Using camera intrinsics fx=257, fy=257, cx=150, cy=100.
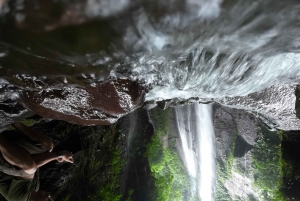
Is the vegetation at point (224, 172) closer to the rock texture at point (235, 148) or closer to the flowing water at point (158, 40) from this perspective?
the rock texture at point (235, 148)

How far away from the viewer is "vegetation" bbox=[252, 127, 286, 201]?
641 centimetres

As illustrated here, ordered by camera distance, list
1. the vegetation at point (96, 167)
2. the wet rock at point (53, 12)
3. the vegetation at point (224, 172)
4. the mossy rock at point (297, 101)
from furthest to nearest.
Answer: the vegetation at point (224, 172) < the vegetation at point (96, 167) < the mossy rock at point (297, 101) < the wet rock at point (53, 12)

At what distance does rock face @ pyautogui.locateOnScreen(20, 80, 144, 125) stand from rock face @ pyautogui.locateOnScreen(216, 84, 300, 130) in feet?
6.25

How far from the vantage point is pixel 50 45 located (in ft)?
4.43

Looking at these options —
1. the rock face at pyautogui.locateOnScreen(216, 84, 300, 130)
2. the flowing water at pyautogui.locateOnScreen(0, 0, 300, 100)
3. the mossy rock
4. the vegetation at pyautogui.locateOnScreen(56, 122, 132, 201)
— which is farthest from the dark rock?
the flowing water at pyautogui.locateOnScreen(0, 0, 300, 100)

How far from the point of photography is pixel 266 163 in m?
6.71

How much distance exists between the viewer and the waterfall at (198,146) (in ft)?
31.6

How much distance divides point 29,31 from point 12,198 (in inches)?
91.8

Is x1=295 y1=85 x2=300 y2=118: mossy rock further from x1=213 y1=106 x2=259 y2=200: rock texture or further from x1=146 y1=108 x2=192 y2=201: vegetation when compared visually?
x1=146 y1=108 x2=192 y2=201: vegetation

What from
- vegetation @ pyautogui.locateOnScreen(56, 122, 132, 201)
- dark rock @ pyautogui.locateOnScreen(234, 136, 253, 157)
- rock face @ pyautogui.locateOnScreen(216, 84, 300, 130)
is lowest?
vegetation @ pyautogui.locateOnScreen(56, 122, 132, 201)

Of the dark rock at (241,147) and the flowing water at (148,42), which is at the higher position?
the dark rock at (241,147)

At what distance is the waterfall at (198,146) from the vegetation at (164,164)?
375mm

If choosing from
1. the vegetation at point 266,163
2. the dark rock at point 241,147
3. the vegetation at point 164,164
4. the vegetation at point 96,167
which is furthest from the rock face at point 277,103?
the vegetation at point 164,164

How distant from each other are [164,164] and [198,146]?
1.56m
